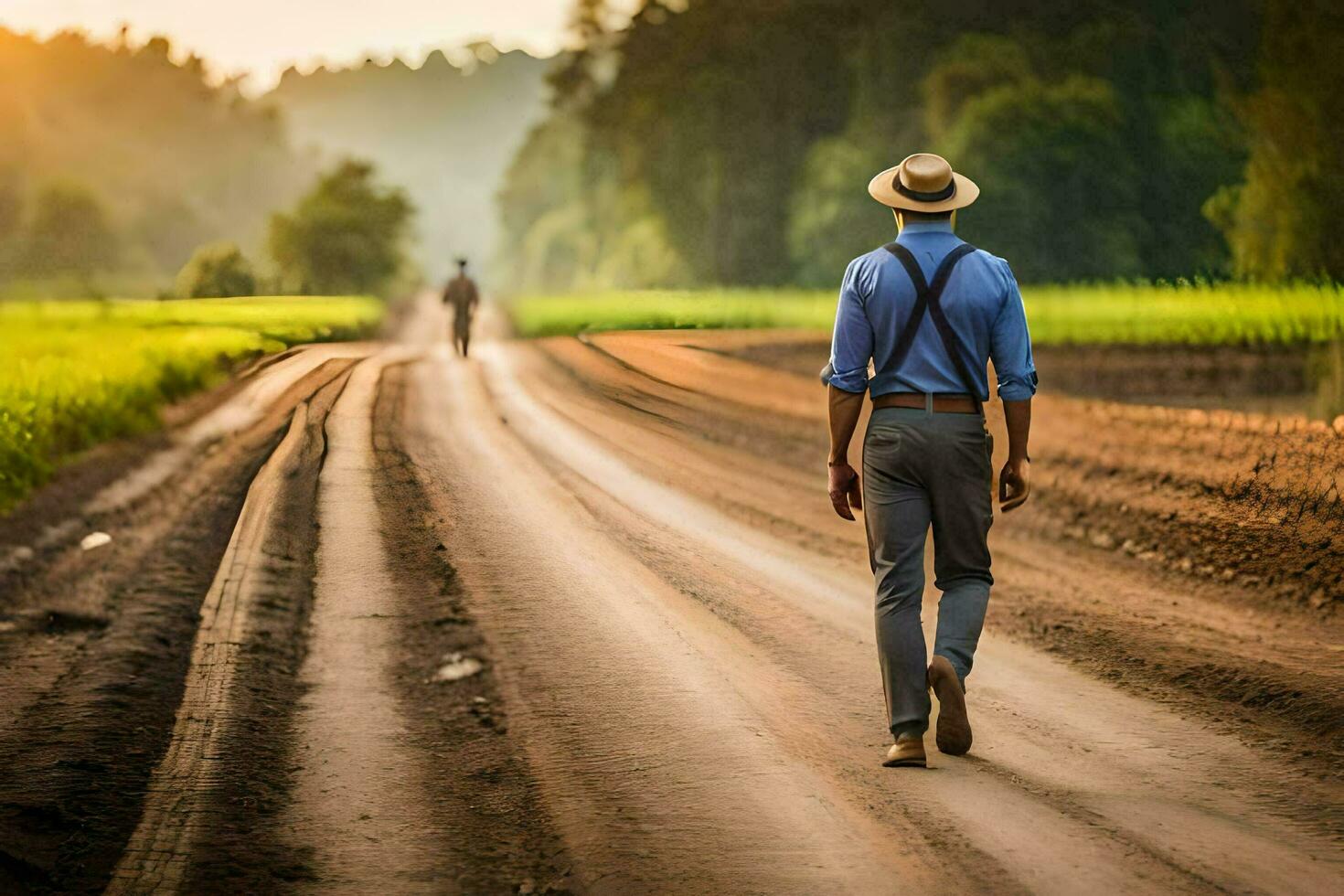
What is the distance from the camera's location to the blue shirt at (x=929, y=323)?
14.4 feet

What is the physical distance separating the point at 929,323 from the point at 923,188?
443mm

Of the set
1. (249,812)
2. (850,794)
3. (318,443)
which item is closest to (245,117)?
(318,443)

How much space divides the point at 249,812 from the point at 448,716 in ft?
3.63

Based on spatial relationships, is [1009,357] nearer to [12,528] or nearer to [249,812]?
[249,812]

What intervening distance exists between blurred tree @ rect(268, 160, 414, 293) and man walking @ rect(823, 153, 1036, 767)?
2.55m

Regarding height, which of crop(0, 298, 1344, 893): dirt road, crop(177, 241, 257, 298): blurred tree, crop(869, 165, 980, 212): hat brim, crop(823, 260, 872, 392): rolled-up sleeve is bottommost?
A: crop(0, 298, 1344, 893): dirt road

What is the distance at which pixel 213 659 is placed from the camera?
5.90 metres

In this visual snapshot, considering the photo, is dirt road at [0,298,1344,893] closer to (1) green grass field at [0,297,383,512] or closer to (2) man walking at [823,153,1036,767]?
(1) green grass field at [0,297,383,512]

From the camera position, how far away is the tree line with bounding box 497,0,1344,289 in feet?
28.6

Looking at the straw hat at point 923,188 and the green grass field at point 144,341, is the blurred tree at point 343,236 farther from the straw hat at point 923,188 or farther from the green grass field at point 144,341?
the straw hat at point 923,188

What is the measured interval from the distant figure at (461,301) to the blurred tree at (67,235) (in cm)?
153

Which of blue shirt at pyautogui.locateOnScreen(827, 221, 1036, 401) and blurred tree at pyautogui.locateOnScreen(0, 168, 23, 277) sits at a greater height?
blurred tree at pyautogui.locateOnScreen(0, 168, 23, 277)

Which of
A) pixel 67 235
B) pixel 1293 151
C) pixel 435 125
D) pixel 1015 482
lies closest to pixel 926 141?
pixel 1293 151

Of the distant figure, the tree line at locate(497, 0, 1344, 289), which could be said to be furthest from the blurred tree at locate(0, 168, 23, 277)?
the tree line at locate(497, 0, 1344, 289)
